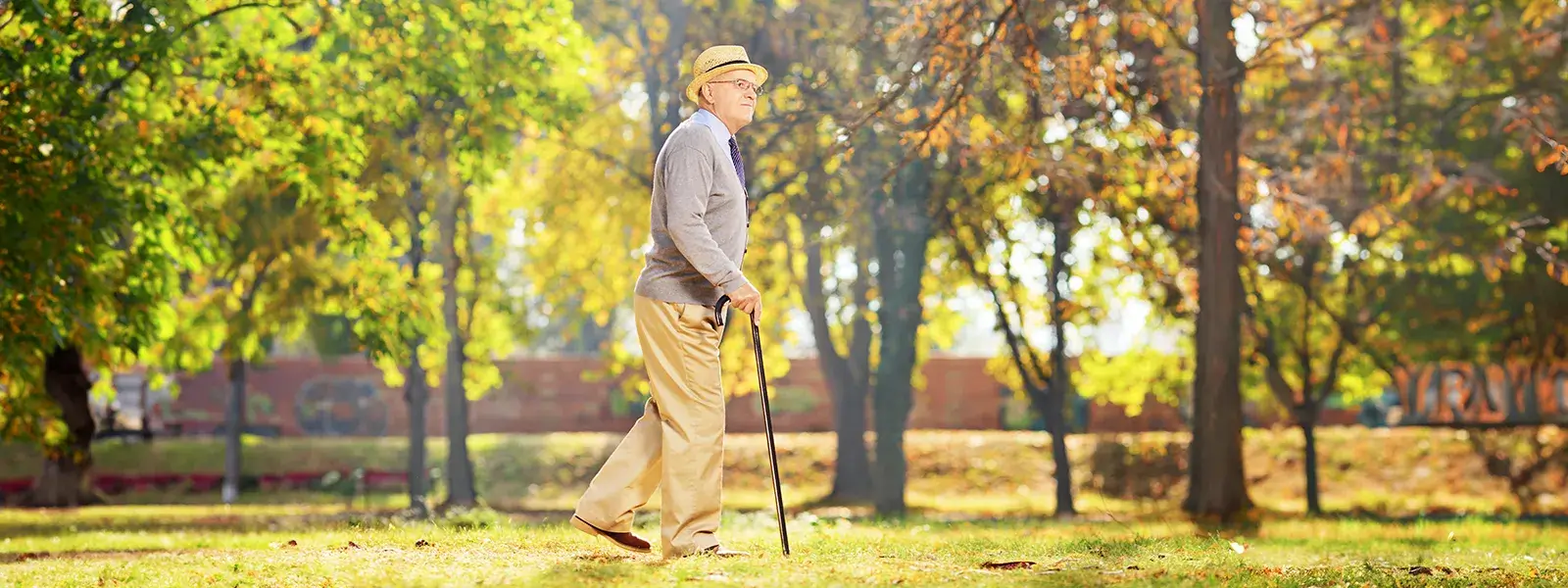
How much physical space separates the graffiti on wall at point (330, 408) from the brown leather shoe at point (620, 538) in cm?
3200

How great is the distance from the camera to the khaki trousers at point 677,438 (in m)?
7.21

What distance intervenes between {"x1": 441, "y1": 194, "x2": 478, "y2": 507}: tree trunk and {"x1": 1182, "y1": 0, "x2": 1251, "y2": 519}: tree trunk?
11720 millimetres

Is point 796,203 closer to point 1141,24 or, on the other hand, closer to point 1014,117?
point 1014,117

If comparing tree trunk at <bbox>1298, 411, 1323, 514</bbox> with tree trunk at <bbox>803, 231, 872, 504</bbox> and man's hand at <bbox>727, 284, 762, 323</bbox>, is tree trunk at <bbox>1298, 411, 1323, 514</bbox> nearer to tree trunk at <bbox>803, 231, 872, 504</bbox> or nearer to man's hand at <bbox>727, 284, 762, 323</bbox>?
tree trunk at <bbox>803, 231, 872, 504</bbox>

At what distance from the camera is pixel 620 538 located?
7.58 metres

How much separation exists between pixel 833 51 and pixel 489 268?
7.85m

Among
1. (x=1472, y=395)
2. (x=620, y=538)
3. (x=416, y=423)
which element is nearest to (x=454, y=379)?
(x=416, y=423)

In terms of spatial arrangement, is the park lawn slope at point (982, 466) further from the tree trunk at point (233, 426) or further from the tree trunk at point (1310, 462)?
the tree trunk at point (1310, 462)

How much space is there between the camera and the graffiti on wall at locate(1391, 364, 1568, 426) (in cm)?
3300

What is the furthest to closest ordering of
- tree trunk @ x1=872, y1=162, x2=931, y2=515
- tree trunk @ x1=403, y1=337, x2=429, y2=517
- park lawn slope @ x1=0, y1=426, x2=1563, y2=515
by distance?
park lawn slope @ x1=0, y1=426, x2=1563, y2=515 → tree trunk @ x1=403, y1=337, x2=429, y2=517 → tree trunk @ x1=872, y1=162, x2=931, y2=515

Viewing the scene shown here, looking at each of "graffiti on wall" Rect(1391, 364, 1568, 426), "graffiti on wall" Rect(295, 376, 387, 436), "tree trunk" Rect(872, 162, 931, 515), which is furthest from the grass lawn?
"graffiti on wall" Rect(295, 376, 387, 436)

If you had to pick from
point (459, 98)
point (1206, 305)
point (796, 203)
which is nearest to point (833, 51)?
point (796, 203)

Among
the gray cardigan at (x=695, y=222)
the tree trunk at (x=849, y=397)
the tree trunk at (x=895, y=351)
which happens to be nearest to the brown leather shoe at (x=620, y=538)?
the gray cardigan at (x=695, y=222)

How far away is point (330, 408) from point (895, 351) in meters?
19.4
